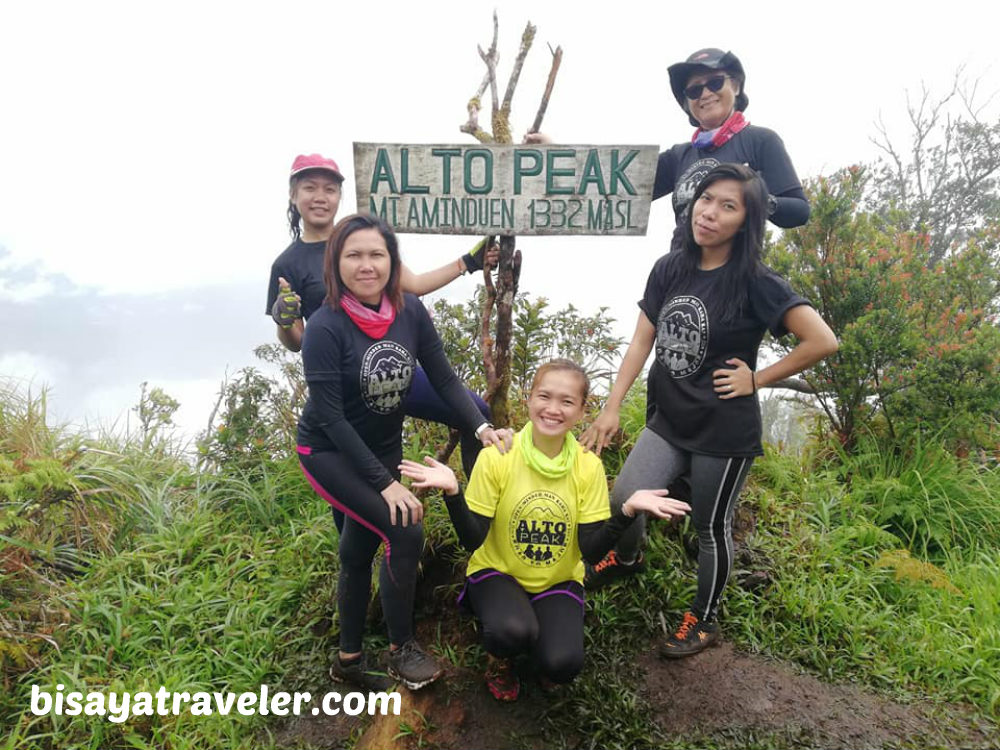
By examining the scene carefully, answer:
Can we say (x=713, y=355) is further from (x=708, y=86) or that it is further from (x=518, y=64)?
(x=518, y=64)

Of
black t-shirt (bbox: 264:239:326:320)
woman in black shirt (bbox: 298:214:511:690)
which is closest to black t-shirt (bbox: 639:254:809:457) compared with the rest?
woman in black shirt (bbox: 298:214:511:690)

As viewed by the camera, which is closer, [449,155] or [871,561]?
[449,155]

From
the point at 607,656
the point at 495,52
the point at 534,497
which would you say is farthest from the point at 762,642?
the point at 495,52

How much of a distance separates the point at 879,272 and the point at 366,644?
4.06m

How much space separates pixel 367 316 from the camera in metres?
2.47

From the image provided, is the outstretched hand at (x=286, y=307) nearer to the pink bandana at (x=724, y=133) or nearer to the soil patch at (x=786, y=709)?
the pink bandana at (x=724, y=133)

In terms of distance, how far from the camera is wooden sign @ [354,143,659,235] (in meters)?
3.01

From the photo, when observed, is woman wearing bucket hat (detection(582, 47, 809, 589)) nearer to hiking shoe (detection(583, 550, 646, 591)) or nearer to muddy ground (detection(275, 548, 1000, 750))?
hiking shoe (detection(583, 550, 646, 591))

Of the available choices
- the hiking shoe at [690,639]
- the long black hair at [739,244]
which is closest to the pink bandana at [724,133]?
the long black hair at [739,244]

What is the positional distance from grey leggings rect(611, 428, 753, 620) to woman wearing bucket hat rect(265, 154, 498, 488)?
72cm

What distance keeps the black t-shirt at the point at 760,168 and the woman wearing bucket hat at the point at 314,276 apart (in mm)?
933

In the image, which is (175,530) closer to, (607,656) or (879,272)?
(607,656)

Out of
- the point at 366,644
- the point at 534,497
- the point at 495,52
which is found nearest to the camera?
the point at 534,497

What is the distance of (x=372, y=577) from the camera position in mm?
3035
